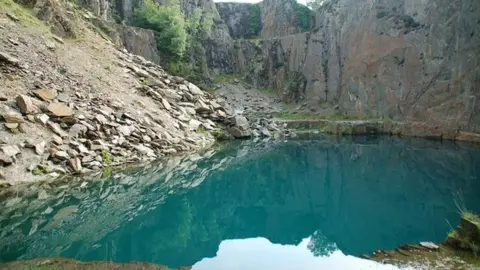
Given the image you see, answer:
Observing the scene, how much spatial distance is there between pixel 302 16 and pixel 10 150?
4644 centimetres

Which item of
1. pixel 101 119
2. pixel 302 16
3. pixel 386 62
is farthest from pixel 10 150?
pixel 302 16

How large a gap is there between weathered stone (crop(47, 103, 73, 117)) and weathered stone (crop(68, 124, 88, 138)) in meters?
0.74

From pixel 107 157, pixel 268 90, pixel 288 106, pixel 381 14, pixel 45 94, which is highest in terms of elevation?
pixel 381 14

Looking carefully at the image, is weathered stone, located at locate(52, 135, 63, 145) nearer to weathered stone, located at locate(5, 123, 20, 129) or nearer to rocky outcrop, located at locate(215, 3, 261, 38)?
weathered stone, located at locate(5, 123, 20, 129)

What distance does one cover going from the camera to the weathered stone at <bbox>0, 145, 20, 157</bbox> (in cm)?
1135

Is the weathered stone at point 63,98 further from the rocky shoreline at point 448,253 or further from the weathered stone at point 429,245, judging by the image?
the weathered stone at point 429,245

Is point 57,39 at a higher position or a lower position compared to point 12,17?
lower

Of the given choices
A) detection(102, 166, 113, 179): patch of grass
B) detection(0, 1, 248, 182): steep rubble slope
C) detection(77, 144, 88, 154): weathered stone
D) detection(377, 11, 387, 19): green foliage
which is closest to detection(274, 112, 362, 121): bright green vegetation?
detection(377, 11, 387, 19): green foliage

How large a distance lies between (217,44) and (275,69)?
8.94 metres

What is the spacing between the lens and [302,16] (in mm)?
51531

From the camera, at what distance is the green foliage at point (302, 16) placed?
168ft

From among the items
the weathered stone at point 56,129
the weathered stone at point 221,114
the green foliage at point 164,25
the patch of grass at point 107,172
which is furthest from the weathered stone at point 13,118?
the green foliage at point 164,25

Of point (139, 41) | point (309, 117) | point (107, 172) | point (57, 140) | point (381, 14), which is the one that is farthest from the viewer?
point (309, 117)

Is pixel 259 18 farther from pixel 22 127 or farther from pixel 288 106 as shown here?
pixel 22 127
